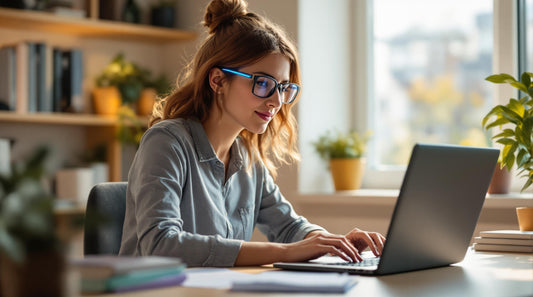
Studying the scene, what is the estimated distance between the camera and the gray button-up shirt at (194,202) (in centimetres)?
151

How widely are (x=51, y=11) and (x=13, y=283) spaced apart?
257cm

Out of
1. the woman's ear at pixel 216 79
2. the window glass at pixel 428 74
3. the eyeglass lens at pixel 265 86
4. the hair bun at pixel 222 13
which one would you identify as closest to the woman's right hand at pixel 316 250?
the eyeglass lens at pixel 265 86

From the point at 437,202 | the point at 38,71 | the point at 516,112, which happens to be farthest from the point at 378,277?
the point at 38,71

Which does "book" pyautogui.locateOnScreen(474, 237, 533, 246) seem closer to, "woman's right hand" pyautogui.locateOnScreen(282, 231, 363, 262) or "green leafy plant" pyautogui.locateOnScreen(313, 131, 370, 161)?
"woman's right hand" pyautogui.locateOnScreen(282, 231, 363, 262)

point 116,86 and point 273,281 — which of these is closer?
point 273,281

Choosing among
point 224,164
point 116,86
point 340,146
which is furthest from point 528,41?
point 116,86

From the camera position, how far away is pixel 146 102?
343 centimetres

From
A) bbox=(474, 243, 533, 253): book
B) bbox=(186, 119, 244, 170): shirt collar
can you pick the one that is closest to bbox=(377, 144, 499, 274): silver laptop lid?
bbox=(474, 243, 533, 253): book

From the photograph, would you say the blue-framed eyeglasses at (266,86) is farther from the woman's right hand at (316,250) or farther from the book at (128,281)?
the book at (128,281)

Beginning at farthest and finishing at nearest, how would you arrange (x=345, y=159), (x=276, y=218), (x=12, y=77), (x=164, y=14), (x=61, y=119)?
(x=164, y=14) < (x=61, y=119) < (x=12, y=77) < (x=345, y=159) < (x=276, y=218)

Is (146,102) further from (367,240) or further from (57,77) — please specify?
(367,240)

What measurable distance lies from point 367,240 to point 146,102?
1.99 m

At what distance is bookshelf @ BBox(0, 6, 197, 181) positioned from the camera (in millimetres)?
3031

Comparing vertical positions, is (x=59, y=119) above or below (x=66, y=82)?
below
